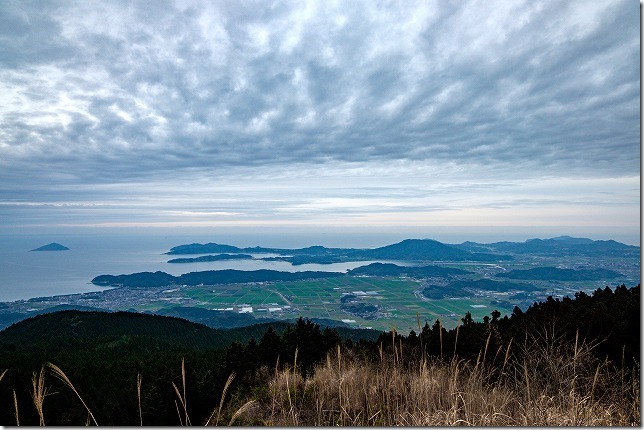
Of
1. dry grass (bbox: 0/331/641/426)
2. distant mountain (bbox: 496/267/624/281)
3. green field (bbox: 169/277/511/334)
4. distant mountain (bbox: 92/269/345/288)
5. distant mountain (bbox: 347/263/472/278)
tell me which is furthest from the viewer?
distant mountain (bbox: 92/269/345/288)

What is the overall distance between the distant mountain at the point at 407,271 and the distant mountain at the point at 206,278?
958 centimetres

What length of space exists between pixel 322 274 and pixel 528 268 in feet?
253

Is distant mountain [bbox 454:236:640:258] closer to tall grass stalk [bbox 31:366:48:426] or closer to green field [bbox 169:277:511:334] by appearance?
green field [bbox 169:277:511:334]

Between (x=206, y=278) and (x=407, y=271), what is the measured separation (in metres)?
78.2

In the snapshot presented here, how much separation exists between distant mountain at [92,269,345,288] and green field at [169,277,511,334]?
7900mm

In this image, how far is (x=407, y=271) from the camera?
413 feet

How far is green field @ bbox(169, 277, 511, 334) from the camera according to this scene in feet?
191

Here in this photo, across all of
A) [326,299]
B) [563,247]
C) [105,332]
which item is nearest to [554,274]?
[563,247]

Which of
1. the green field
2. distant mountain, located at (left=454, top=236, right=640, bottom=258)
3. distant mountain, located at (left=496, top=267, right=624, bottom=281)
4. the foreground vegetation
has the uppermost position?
the foreground vegetation

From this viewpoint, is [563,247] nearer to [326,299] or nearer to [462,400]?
[326,299]

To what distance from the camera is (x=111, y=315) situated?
213 feet

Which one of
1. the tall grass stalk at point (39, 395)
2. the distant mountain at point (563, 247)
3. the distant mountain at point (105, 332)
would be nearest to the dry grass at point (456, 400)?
the tall grass stalk at point (39, 395)

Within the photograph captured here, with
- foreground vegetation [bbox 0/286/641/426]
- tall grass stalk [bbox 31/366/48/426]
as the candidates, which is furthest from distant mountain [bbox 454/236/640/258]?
tall grass stalk [bbox 31/366/48/426]

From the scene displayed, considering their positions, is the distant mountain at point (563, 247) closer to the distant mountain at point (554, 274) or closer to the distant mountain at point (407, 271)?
the distant mountain at point (554, 274)
